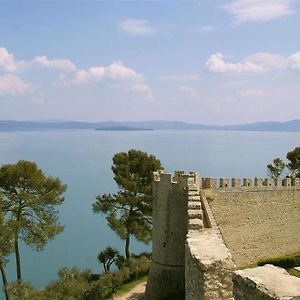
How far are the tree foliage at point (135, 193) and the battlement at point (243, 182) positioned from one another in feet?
18.7

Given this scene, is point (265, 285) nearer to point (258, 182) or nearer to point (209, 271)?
point (209, 271)

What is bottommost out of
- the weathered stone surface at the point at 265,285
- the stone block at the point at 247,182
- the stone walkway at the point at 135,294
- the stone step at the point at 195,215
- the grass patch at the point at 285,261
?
the stone walkway at the point at 135,294

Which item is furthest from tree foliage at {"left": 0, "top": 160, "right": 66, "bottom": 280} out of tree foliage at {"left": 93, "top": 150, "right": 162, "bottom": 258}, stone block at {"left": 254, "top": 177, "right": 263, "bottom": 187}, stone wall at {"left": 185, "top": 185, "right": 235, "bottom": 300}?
stone wall at {"left": 185, "top": 185, "right": 235, "bottom": 300}

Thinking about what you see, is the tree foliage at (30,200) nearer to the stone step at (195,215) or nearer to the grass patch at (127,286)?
the grass patch at (127,286)

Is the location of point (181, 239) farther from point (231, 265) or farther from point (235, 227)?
point (231, 265)

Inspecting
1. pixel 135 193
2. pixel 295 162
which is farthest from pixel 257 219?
pixel 295 162

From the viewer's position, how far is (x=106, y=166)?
94688 mm

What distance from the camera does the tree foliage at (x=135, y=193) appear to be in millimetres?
23797

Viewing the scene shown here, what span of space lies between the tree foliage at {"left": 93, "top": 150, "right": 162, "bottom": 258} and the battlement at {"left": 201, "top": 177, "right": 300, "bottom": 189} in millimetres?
5695

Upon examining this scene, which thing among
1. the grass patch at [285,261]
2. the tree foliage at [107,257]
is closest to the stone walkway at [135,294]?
the tree foliage at [107,257]

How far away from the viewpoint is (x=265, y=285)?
3.85 m

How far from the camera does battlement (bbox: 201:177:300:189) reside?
1777 centimetres

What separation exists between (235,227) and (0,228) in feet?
30.8

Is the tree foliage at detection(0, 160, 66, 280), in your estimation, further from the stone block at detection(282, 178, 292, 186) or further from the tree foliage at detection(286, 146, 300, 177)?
the tree foliage at detection(286, 146, 300, 177)
